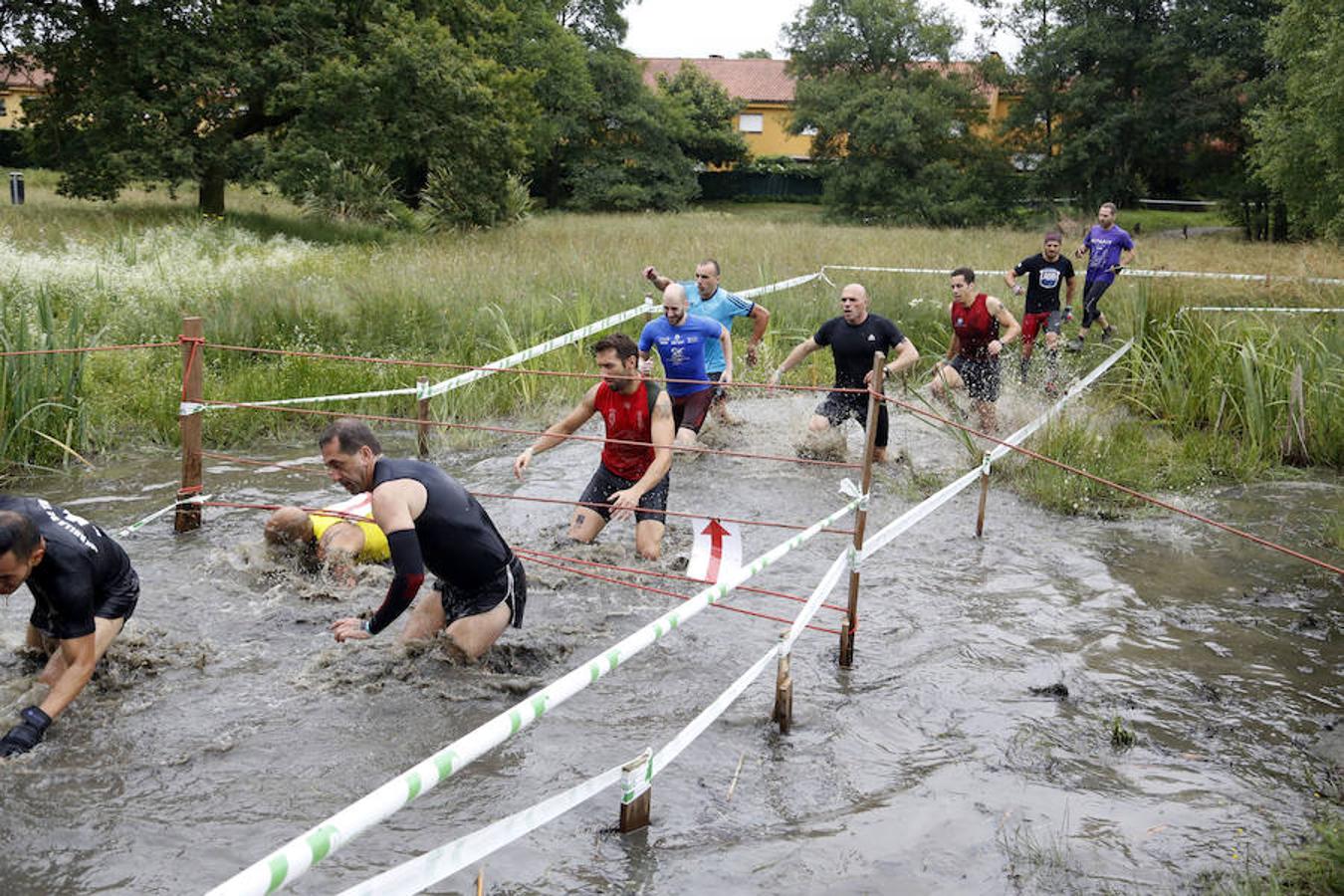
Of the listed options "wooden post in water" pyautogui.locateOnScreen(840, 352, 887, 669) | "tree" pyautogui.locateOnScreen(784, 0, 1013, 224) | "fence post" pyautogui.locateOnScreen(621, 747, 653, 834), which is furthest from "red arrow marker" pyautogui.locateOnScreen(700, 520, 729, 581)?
"tree" pyautogui.locateOnScreen(784, 0, 1013, 224)

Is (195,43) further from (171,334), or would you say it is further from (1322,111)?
(1322,111)

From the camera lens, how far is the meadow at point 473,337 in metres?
10.1

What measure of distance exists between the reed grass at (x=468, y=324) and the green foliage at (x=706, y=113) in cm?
3781

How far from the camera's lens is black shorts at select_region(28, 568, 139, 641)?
204 inches

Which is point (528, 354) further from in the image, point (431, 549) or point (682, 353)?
point (431, 549)

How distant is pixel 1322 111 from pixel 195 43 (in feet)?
79.8

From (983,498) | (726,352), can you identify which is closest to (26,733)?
(983,498)

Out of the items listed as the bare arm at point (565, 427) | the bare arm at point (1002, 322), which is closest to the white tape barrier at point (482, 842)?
the bare arm at point (565, 427)

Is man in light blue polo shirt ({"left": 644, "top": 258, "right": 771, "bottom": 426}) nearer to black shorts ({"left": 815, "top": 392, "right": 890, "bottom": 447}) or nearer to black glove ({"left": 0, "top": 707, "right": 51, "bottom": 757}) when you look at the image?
black shorts ({"left": 815, "top": 392, "right": 890, "bottom": 447})

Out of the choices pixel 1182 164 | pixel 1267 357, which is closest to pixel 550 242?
pixel 1267 357

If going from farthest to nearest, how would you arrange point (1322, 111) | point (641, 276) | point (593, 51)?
1. point (593, 51)
2. point (1322, 111)
3. point (641, 276)

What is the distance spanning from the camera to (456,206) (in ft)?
89.4

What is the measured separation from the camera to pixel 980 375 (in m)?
11.7

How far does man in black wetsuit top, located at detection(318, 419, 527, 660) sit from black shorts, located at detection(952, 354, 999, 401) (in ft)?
22.1
